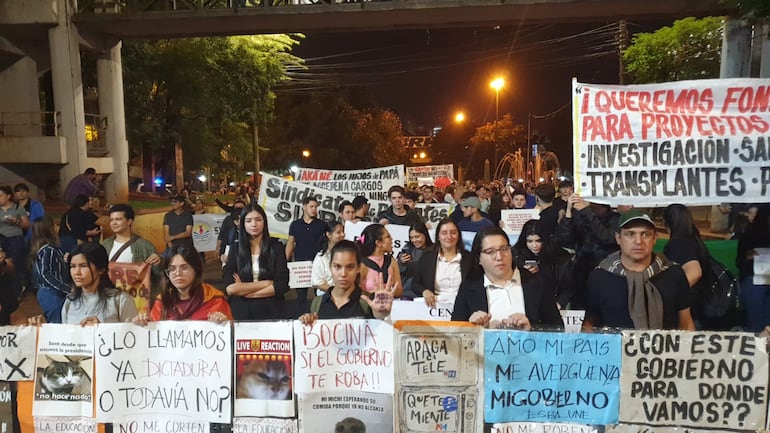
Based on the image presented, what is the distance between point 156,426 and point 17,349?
1.02m

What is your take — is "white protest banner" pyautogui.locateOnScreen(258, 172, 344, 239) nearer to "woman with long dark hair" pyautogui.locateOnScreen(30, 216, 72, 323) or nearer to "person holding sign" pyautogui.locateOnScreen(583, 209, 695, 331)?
"woman with long dark hair" pyautogui.locateOnScreen(30, 216, 72, 323)

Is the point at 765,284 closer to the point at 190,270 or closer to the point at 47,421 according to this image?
the point at 190,270

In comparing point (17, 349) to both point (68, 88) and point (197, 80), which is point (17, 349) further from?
point (197, 80)

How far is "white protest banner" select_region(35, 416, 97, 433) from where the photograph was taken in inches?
147

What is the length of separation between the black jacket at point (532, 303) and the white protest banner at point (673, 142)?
0.97 metres

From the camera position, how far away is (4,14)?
1784 centimetres

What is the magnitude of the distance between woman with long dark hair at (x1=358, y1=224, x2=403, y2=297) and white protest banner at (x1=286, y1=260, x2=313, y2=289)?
3.65 ft

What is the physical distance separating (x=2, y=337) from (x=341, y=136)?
4342cm

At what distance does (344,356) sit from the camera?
3.59m

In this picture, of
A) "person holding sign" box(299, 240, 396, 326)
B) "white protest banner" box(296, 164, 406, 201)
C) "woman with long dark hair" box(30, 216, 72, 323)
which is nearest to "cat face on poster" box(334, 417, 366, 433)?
"person holding sign" box(299, 240, 396, 326)

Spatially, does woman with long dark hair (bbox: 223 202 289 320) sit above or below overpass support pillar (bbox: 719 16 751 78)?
below

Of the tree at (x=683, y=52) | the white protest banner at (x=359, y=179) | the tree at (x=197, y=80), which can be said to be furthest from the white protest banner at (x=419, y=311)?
the tree at (x=197, y=80)

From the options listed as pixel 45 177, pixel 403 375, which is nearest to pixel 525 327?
pixel 403 375

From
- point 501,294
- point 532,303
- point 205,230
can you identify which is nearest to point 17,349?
point 501,294
